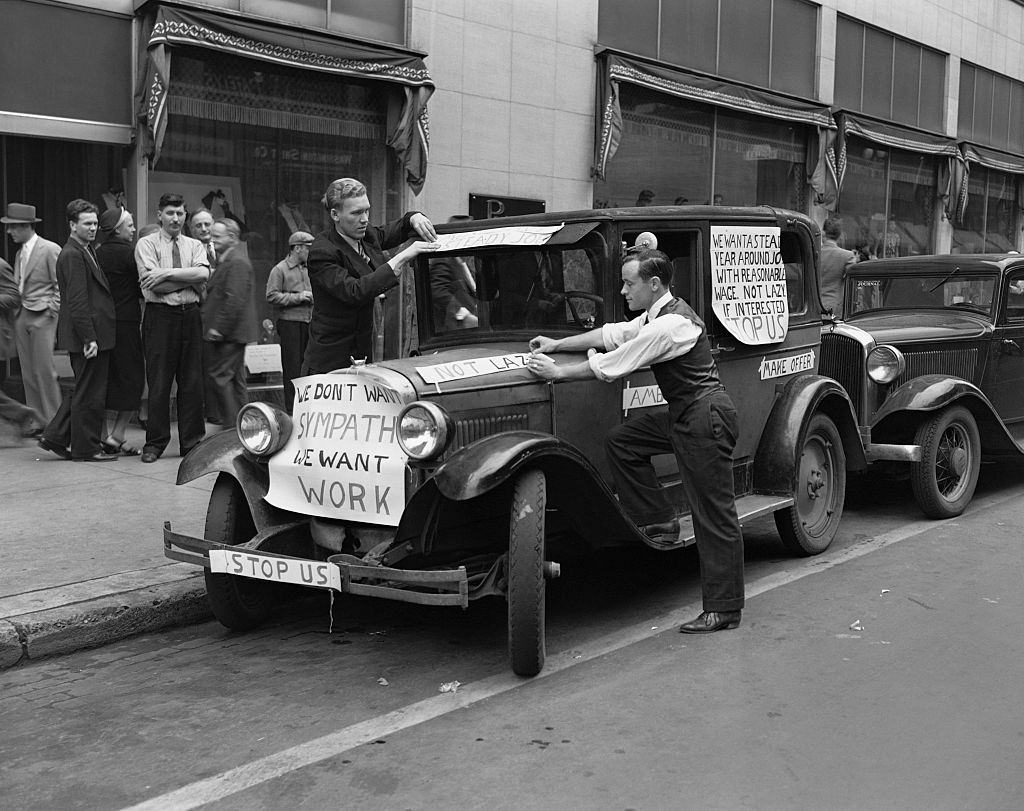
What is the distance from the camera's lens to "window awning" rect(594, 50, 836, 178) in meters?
14.1

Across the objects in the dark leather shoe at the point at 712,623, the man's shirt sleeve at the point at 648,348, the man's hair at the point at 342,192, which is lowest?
the dark leather shoe at the point at 712,623

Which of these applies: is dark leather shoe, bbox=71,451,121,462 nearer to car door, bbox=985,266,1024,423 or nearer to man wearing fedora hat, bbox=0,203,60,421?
man wearing fedora hat, bbox=0,203,60,421

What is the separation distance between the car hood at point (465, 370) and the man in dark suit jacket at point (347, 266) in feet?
1.92

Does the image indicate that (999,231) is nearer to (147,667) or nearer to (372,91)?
(372,91)

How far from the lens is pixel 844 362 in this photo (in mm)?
8078

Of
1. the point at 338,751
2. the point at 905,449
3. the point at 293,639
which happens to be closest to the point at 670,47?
the point at 905,449

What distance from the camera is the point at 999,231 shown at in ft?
80.9

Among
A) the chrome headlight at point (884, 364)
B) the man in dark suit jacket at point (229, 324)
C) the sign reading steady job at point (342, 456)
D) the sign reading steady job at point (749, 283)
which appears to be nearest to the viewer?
the sign reading steady job at point (342, 456)

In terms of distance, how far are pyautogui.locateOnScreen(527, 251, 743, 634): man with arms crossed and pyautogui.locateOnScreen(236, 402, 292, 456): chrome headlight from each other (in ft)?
3.72

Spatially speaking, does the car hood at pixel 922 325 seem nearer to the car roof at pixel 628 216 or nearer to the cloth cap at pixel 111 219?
the car roof at pixel 628 216

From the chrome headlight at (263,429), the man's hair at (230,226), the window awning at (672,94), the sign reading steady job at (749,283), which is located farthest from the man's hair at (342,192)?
the window awning at (672,94)

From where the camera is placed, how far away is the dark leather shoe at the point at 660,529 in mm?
5662

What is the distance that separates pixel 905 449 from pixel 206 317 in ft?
18.1

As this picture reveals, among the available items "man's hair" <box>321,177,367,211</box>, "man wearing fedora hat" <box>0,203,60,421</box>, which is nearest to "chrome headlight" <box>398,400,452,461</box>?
"man's hair" <box>321,177,367,211</box>
